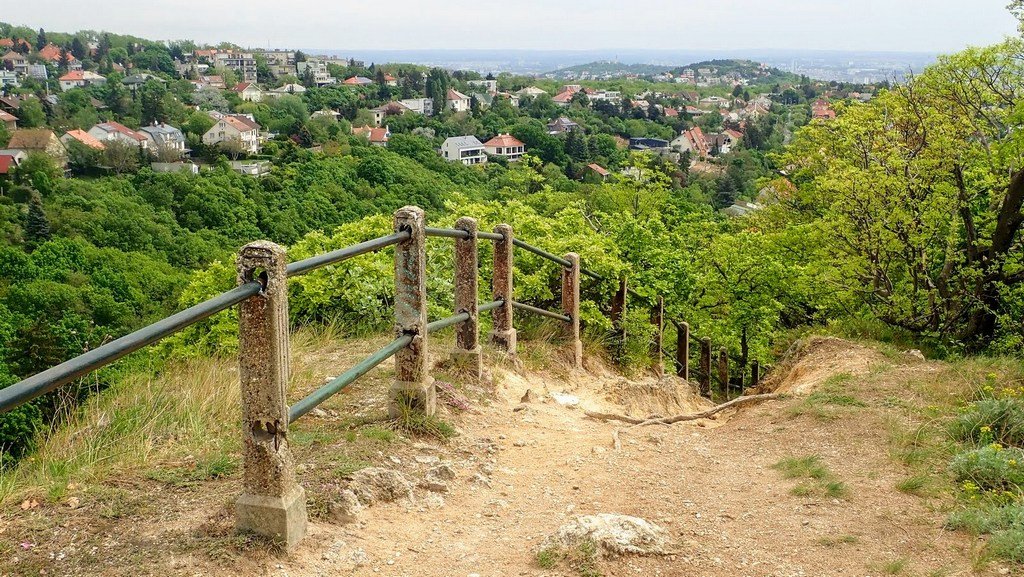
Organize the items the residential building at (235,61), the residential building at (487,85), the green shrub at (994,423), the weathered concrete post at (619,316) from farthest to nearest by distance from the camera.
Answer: the residential building at (235,61), the residential building at (487,85), the weathered concrete post at (619,316), the green shrub at (994,423)

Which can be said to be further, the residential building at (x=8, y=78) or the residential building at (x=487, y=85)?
the residential building at (x=487, y=85)

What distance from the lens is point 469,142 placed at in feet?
318

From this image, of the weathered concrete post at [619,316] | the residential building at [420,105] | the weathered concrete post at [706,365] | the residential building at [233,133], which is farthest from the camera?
the residential building at [420,105]

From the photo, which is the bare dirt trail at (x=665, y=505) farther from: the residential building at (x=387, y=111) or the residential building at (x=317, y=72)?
the residential building at (x=317, y=72)

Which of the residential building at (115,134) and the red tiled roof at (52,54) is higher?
the red tiled roof at (52,54)

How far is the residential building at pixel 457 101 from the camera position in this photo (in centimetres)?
13212

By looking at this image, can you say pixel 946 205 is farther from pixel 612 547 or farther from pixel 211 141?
pixel 211 141

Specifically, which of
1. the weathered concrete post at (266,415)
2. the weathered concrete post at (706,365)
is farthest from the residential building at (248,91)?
the weathered concrete post at (266,415)

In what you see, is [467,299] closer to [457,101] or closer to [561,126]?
[561,126]

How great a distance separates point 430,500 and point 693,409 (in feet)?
15.9

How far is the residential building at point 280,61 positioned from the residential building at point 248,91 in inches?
864

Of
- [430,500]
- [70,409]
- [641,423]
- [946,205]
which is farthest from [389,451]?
[946,205]

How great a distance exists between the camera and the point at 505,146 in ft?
329

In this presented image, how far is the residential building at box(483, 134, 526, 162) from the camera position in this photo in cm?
9744
